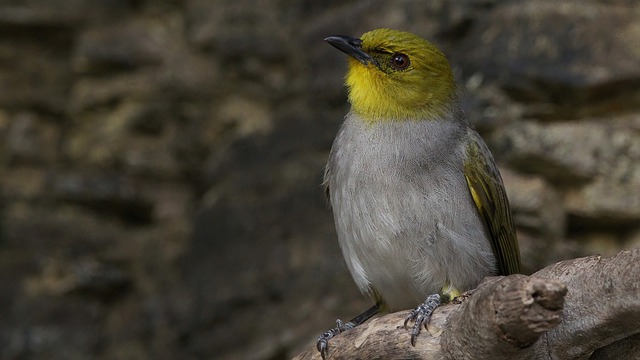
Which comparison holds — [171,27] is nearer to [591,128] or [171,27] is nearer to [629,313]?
[591,128]

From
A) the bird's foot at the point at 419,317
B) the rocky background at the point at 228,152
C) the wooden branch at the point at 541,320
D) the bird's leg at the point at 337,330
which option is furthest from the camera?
the rocky background at the point at 228,152

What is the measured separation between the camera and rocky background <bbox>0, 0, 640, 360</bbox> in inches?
238

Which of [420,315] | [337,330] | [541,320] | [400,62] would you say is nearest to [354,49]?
[400,62]

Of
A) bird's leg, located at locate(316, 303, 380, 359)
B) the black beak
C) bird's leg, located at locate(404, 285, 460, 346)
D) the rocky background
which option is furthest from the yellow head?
the rocky background

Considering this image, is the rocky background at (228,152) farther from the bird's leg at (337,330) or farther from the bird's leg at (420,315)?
the bird's leg at (420,315)

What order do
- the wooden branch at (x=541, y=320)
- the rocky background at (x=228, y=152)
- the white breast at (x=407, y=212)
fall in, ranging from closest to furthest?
the wooden branch at (x=541, y=320), the white breast at (x=407, y=212), the rocky background at (x=228, y=152)

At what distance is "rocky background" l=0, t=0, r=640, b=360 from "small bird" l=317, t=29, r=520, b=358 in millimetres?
1181

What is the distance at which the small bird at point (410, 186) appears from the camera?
4.57 m

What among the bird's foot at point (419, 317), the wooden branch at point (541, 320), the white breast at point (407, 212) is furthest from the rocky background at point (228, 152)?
the wooden branch at point (541, 320)

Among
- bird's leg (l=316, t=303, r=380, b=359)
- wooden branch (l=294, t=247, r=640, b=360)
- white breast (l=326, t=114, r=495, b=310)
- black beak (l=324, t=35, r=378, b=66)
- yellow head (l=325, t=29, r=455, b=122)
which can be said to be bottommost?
wooden branch (l=294, t=247, r=640, b=360)

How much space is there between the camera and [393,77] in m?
4.86

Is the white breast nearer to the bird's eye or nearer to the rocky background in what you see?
the bird's eye

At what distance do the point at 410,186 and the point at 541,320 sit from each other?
162cm

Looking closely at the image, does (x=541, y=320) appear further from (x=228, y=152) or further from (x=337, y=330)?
(x=228, y=152)
